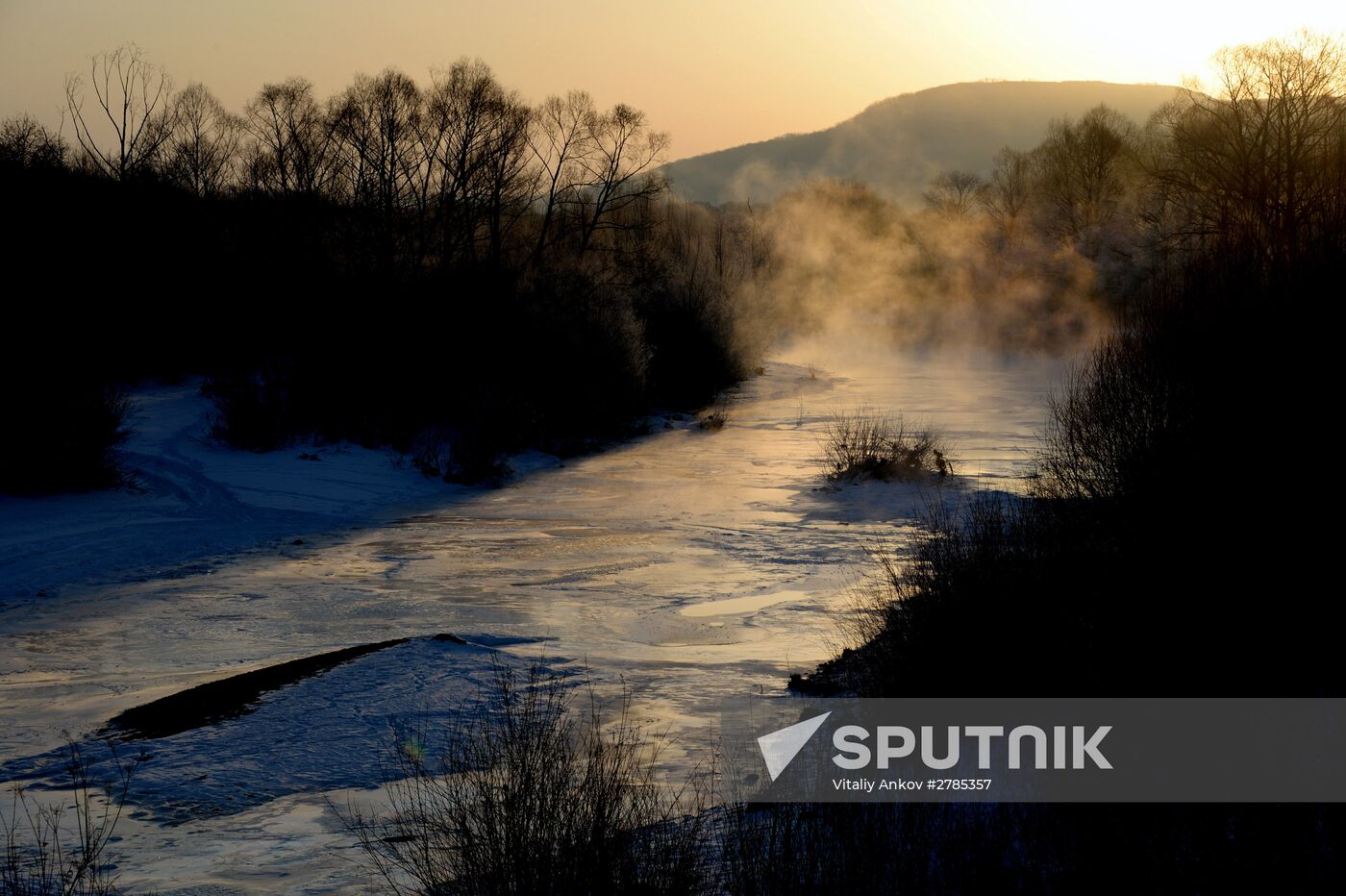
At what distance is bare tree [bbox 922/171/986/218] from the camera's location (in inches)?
3728

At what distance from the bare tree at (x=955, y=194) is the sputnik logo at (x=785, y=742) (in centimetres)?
8666

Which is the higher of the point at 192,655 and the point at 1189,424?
the point at 1189,424

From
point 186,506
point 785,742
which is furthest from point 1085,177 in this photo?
point 785,742

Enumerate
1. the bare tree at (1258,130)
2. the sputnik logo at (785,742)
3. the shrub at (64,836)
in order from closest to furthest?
the shrub at (64,836) → the sputnik logo at (785,742) → the bare tree at (1258,130)

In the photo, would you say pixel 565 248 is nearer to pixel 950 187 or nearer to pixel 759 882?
pixel 759 882

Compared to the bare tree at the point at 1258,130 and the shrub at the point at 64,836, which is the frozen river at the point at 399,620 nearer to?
the shrub at the point at 64,836

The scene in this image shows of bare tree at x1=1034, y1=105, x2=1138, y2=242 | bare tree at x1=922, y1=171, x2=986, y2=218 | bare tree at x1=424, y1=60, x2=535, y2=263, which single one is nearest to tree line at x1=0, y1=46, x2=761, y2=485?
bare tree at x1=424, y1=60, x2=535, y2=263

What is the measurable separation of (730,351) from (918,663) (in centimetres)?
3304

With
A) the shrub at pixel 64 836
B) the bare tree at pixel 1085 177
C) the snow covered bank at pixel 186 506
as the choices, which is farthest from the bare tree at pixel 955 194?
the shrub at pixel 64 836

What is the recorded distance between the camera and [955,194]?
110438 mm

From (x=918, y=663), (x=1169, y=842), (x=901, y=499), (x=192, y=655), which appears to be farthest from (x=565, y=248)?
(x=1169, y=842)

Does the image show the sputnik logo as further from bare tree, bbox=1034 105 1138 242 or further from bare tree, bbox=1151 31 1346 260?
bare tree, bbox=1034 105 1138 242

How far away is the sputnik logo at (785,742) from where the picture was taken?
23.3 feet

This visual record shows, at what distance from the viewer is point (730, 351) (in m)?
40.6
